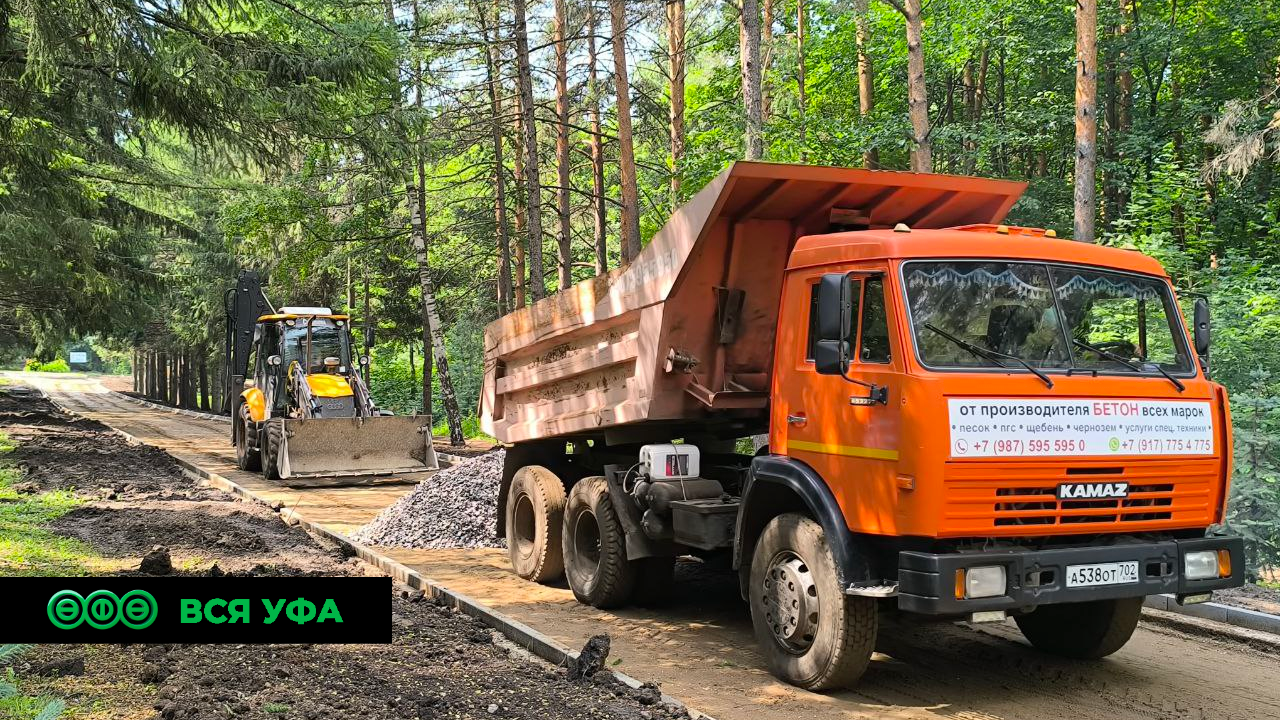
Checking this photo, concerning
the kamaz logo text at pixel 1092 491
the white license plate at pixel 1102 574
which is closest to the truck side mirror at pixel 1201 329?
the kamaz logo text at pixel 1092 491

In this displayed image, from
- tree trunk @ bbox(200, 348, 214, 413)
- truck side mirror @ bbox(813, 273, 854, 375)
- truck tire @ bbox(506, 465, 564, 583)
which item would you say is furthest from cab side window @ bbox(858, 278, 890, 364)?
tree trunk @ bbox(200, 348, 214, 413)

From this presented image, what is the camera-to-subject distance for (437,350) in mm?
24094

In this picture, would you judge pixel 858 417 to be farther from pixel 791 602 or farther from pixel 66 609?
pixel 66 609

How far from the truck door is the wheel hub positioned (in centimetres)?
54

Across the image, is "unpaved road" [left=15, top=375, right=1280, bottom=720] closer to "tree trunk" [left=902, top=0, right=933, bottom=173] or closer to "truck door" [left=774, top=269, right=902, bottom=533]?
"truck door" [left=774, top=269, right=902, bottom=533]

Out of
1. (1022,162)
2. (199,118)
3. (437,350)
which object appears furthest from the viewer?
(1022,162)

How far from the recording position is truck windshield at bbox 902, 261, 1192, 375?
575 cm

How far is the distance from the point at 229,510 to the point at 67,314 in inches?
Result: 770

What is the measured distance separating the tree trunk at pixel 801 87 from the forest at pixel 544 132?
0.28 feet

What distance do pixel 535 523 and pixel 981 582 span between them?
5022 millimetres

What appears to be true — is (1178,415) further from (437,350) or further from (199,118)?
(437,350)

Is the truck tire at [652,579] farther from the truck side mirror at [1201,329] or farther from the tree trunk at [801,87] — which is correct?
the tree trunk at [801,87]

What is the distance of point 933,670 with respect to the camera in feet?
21.6

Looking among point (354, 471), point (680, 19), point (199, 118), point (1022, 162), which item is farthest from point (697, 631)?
point (1022, 162)
